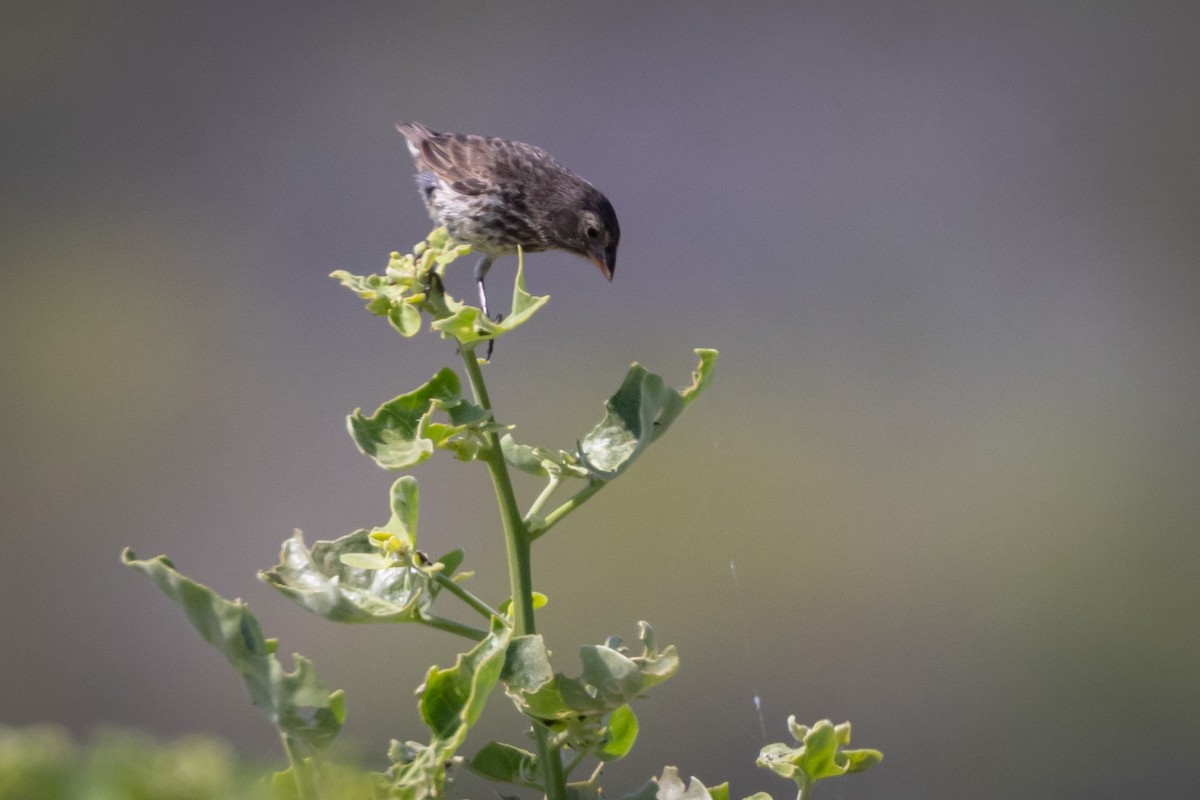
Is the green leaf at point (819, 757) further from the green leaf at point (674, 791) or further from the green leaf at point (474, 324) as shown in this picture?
the green leaf at point (474, 324)

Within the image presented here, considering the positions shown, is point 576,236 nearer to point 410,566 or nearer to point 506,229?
point 506,229

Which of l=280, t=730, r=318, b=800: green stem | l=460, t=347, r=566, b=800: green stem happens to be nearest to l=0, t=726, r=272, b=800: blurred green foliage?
l=280, t=730, r=318, b=800: green stem

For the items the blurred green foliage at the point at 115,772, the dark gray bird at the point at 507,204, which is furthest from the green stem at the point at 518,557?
the dark gray bird at the point at 507,204

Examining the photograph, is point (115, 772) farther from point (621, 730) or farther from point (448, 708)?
point (621, 730)

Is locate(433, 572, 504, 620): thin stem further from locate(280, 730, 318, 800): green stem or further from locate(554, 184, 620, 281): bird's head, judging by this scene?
locate(554, 184, 620, 281): bird's head

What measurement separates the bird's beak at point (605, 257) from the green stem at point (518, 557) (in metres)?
1.09

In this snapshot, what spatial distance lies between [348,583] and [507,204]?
108 cm

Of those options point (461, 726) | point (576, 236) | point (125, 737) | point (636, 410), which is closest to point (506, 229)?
point (576, 236)

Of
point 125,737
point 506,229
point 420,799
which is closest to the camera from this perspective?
point 125,737

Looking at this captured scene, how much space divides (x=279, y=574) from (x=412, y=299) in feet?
0.38

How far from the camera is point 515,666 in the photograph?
0.42m

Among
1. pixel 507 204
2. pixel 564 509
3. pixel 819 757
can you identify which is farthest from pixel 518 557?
pixel 507 204

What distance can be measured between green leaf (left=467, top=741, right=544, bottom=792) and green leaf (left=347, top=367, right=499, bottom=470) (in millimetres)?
126

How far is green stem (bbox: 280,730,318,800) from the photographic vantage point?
1.16 ft
